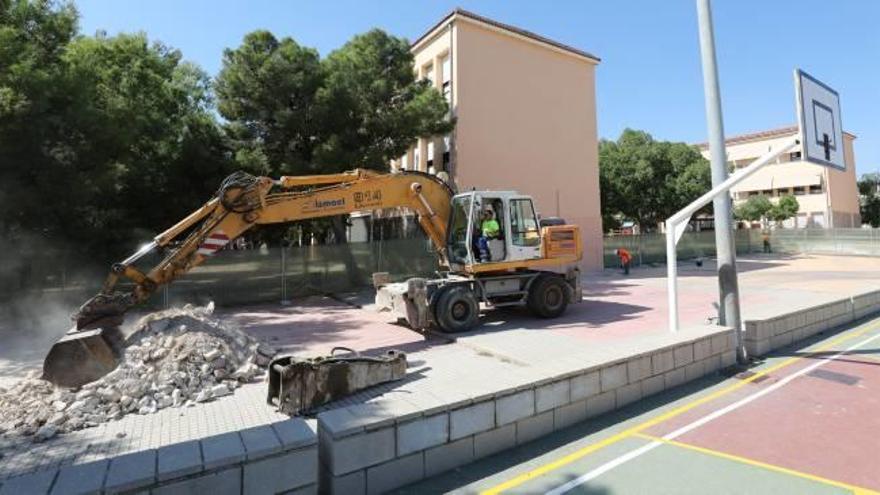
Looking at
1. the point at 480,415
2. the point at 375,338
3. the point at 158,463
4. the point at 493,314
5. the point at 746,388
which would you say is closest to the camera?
the point at 158,463

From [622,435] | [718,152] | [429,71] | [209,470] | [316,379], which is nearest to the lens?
[209,470]

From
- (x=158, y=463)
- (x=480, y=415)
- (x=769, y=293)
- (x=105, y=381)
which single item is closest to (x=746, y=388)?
(x=480, y=415)

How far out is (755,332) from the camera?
8.06 meters

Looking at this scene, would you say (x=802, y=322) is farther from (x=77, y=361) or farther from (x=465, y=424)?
(x=77, y=361)

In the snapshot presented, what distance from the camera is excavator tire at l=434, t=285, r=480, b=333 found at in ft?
35.9

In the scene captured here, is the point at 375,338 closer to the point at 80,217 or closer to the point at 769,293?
the point at 80,217

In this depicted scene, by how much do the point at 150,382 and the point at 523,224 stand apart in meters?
8.08

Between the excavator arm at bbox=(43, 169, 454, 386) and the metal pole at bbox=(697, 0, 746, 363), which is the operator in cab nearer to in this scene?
the excavator arm at bbox=(43, 169, 454, 386)

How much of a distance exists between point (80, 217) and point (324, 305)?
7.23 meters

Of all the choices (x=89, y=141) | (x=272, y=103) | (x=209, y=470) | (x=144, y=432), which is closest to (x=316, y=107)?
(x=272, y=103)

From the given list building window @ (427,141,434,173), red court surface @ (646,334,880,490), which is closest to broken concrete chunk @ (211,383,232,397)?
red court surface @ (646,334,880,490)

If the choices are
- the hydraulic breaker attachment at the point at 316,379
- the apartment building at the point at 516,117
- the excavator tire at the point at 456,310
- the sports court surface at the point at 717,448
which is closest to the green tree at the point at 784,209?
the apartment building at the point at 516,117

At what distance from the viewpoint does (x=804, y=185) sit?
51.7 metres

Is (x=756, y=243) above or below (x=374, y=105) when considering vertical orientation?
below
